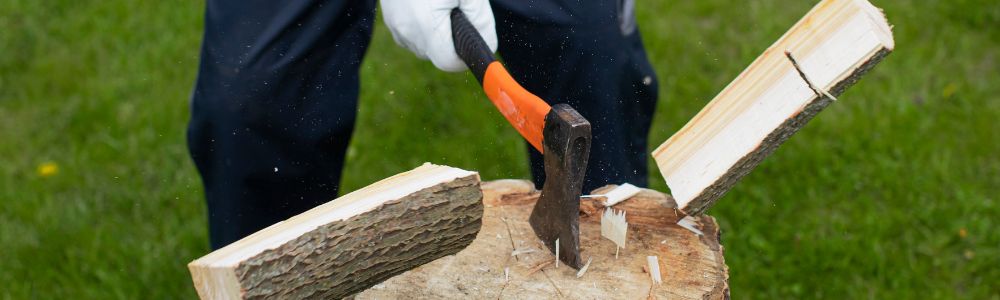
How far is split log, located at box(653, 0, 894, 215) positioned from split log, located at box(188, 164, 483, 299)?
483mm

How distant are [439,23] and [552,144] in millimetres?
517

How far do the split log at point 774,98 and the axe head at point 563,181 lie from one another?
0.91 feet

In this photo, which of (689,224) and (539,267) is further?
(689,224)

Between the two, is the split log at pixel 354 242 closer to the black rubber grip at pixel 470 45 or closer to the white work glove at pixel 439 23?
the black rubber grip at pixel 470 45

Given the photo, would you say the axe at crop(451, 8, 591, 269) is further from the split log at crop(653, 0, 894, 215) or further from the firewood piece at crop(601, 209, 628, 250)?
the split log at crop(653, 0, 894, 215)

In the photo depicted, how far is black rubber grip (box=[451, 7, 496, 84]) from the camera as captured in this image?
1.98 meters

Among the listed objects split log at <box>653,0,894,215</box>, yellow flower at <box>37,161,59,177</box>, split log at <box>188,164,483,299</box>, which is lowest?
yellow flower at <box>37,161,59,177</box>

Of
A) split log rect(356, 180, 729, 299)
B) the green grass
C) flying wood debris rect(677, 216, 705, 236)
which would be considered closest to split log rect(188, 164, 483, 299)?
split log rect(356, 180, 729, 299)

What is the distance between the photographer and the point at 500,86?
1.89 m

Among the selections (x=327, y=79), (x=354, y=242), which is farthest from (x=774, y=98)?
(x=327, y=79)

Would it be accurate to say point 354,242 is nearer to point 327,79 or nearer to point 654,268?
point 654,268

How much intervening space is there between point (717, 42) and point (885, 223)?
1146 mm

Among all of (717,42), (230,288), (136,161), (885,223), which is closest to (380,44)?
(136,161)

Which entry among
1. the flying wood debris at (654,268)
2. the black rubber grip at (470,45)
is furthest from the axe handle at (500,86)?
the flying wood debris at (654,268)
